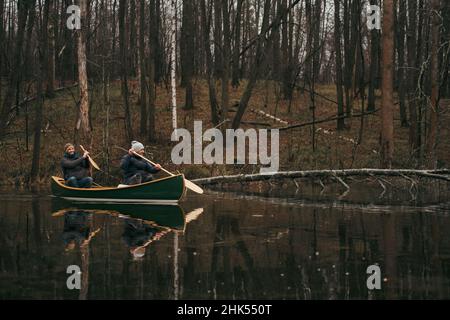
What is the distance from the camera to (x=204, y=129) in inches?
1205

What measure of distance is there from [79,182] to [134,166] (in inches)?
73.5

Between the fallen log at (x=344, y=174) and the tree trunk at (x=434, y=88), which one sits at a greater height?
the tree trunk at (x=434, y=88)

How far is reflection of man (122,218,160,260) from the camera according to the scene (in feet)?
34.6

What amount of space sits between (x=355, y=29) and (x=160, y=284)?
2517 cm

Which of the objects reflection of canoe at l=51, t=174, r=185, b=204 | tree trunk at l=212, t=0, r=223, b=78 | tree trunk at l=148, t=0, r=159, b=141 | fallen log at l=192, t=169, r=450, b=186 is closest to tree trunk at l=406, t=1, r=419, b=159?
fallen log at l=192, t=169, r=450, b=186

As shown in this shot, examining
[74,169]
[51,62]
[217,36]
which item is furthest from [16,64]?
[217,36]

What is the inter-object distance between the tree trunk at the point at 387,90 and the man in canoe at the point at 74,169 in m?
9.15

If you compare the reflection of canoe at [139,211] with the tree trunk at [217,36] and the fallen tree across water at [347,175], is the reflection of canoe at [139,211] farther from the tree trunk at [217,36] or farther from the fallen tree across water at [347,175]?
the tree trunk at [217,36]

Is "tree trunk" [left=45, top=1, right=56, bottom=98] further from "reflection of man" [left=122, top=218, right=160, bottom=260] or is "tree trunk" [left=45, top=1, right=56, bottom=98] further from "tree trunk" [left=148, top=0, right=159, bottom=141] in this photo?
"reflection of man" [left=122, top=218, right=160, bottom=260]

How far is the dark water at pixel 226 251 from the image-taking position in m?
8.02

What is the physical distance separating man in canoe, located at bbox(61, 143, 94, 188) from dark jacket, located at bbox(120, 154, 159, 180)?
4.14 feet

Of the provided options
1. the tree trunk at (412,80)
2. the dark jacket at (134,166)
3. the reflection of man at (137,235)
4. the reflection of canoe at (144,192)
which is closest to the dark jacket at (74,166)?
the reflection of canoe at (144,192)

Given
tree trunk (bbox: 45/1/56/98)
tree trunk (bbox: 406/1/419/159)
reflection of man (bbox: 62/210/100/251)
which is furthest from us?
tree trunk (bbox: 45/1/56/98)
